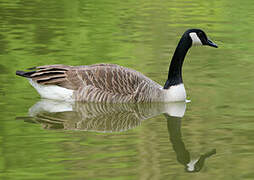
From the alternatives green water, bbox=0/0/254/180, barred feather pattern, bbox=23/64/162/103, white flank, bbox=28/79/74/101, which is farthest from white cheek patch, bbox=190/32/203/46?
white flank, bbox=28/79/74/101

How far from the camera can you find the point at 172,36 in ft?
63.0

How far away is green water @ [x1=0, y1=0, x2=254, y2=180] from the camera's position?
8.53 m

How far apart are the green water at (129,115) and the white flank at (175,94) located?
8.6 inches

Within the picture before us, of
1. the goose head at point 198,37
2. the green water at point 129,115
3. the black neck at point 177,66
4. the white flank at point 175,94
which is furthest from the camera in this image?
the goose head at point 198,37

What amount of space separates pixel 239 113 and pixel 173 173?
11.2ft

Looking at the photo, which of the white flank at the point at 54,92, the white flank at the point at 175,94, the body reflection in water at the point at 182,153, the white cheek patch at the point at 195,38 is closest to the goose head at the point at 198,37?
the white cheek patch at the point at 195,38

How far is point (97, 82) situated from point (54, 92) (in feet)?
2.80

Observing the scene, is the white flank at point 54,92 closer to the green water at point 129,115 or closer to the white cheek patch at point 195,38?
the green water at point 129,115

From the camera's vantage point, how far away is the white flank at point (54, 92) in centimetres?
1177

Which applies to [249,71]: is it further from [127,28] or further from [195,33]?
[127,28]

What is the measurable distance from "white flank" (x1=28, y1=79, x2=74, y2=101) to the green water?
259 millimetres

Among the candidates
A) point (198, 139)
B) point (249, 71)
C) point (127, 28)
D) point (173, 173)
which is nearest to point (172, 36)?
point (127, 28)

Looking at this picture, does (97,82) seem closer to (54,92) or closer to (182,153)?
(54,92)

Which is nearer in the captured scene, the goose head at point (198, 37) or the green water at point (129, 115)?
the green water at point (129, 115)
